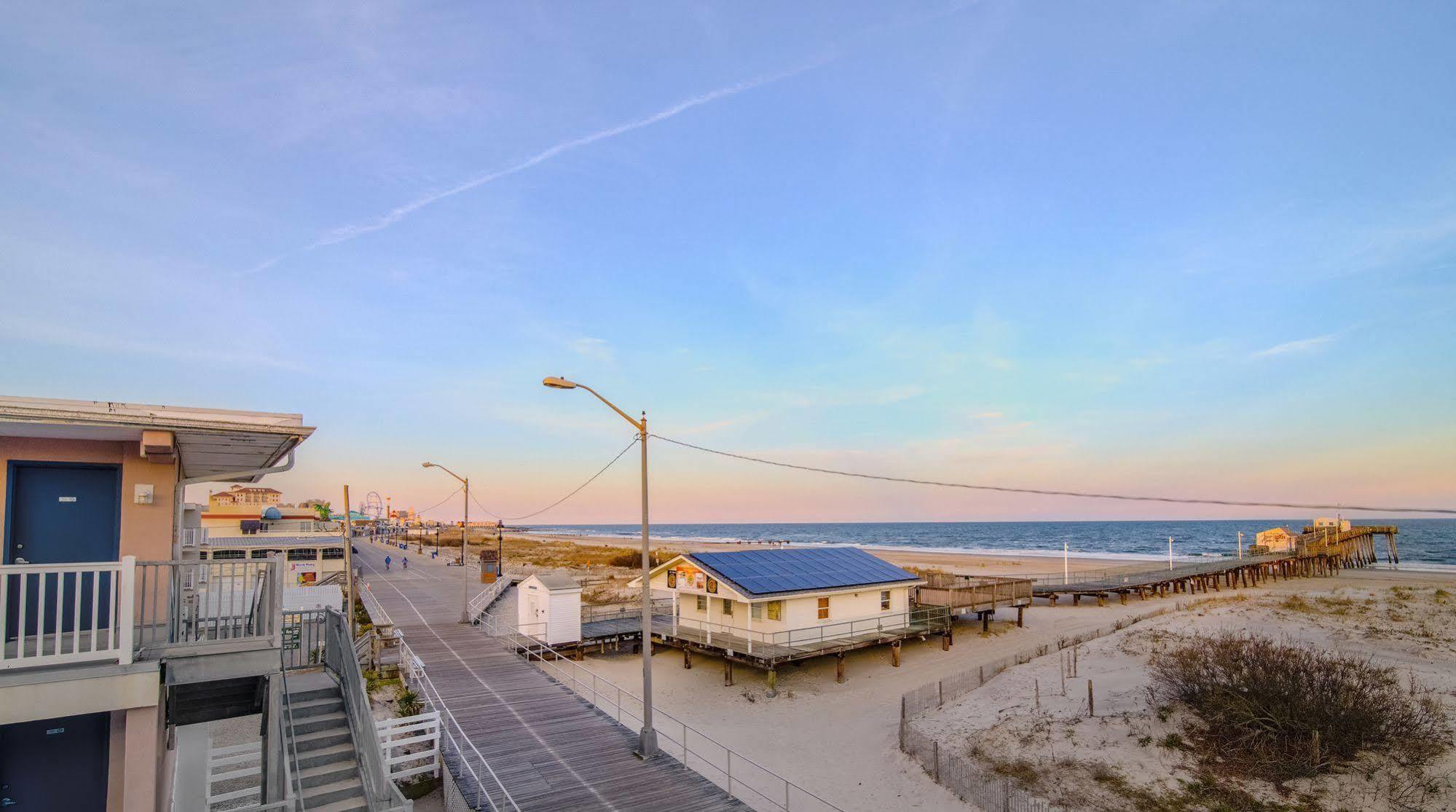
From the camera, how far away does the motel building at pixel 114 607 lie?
861cm

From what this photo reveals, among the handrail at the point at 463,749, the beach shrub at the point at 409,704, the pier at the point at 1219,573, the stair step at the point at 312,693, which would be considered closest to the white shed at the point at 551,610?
the handrail at the point at 463,749

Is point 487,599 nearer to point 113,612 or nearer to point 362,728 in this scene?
point 362,728

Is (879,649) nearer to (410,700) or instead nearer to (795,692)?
(795,692)

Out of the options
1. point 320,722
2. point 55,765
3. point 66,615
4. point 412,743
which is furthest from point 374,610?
point 55,765

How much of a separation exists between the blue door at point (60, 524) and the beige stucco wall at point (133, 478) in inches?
5.2

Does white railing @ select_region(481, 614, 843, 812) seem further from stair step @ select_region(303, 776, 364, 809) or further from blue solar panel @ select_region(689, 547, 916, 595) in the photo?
stair step @ select_region(303, 776, 364, 809)

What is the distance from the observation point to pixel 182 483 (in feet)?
40.7

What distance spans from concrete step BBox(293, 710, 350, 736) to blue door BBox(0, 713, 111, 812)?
101 inches

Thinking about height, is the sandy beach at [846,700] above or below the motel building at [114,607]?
below

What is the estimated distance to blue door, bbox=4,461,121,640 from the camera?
991cm

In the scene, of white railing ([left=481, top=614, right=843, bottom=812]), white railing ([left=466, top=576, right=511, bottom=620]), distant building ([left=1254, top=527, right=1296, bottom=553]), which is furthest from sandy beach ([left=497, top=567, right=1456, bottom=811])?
distant building ([left=1254, top=527, right=1296, bottom=553])

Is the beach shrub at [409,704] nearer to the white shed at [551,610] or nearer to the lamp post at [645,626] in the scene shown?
the lamp post at [645,626]

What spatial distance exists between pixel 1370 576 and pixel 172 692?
10066 centimetres

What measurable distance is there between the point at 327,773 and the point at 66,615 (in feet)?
14.0
